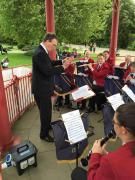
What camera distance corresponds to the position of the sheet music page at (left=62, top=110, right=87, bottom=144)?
3.15m

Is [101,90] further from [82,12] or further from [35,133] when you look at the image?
[82,12]

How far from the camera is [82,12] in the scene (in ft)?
62.2

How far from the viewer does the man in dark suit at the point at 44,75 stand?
429cm

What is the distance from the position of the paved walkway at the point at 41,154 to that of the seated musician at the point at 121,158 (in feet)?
7.06

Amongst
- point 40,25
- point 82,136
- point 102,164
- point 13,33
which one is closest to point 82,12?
point 40,25

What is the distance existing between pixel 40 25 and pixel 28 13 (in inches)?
51.6

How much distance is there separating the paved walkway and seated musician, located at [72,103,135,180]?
84.7 inches

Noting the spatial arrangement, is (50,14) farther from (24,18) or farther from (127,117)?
(24,18)

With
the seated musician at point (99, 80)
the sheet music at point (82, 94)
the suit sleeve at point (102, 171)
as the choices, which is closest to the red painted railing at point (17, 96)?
the sheet music at point (82, 94)

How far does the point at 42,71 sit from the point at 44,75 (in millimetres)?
122

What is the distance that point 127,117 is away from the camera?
1891 mm

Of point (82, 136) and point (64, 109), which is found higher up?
point (82, 136)

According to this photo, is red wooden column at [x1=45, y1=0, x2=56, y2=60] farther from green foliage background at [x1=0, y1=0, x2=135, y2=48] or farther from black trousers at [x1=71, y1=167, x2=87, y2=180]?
green foliage background at [x1=0, y1=0, x2=135, y2=48]

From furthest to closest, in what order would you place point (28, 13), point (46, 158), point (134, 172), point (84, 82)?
1. point (28, 13)
2. point (84, 82)
3. point (46, 158)
4. point (134, 172)
